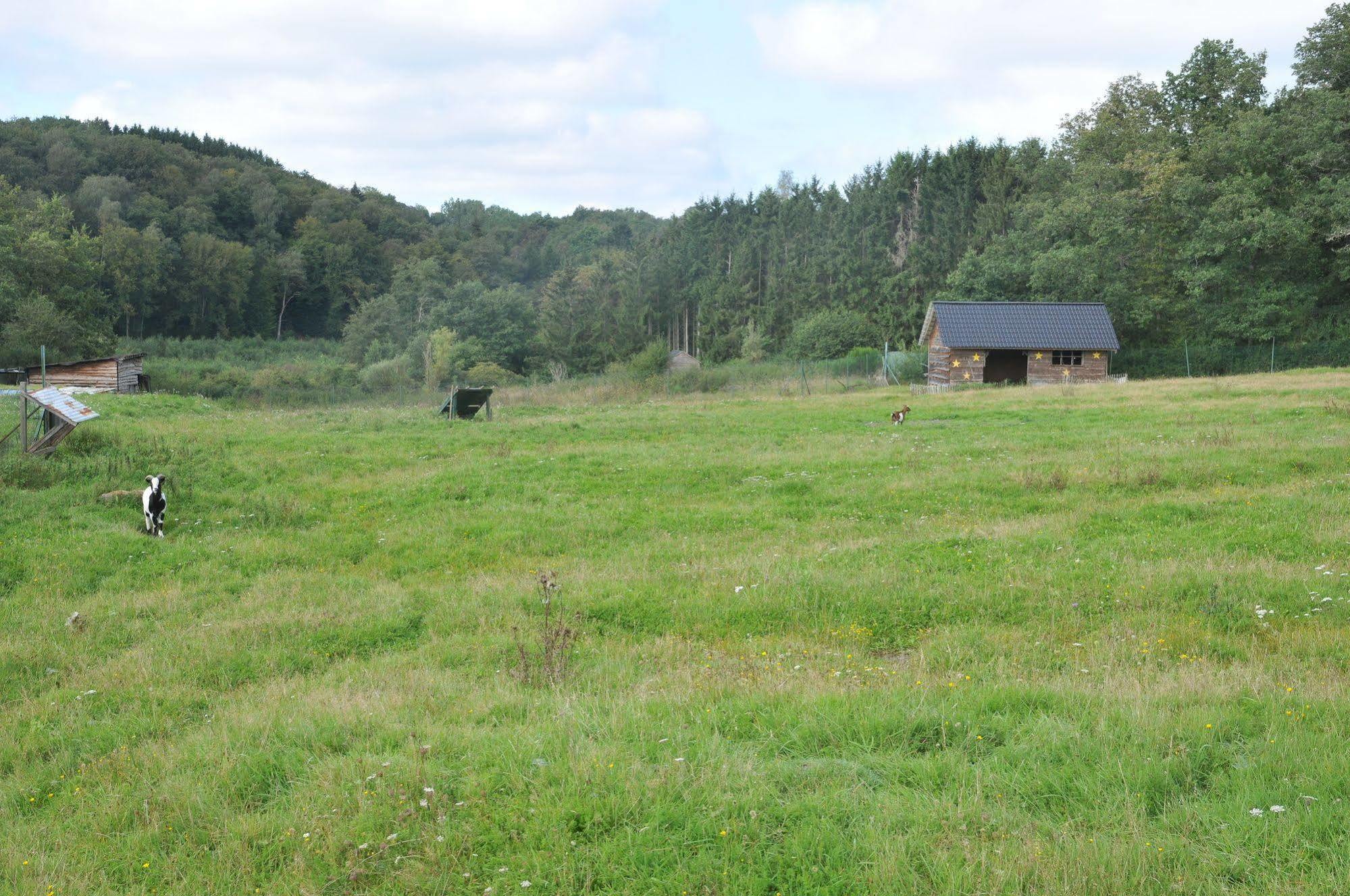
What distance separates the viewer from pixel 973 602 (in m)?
9.27

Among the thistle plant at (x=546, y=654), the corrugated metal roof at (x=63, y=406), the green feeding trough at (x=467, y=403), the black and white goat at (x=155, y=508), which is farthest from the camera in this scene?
the green feeding trough at (x=467, y=403)

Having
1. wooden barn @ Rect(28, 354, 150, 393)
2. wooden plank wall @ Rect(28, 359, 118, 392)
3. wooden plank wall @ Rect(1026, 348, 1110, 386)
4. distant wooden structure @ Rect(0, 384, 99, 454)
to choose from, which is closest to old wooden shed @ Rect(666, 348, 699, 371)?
wooden plank wall @ Rect(1026, 348, 1110, 386)

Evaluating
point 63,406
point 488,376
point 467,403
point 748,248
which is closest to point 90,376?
point 488,376

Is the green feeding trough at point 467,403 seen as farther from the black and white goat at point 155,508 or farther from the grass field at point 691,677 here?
the black and white goat at point 155,508

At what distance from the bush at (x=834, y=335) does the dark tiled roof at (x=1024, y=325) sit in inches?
919

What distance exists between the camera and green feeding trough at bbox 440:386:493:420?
90.2 ft

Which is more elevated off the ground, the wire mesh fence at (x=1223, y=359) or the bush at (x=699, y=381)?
the wire mesh fence at (x=1223, y=359)

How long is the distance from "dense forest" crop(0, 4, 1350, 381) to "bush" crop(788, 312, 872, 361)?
179 mm

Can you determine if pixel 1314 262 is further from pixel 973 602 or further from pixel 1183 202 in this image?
pixel 973 602

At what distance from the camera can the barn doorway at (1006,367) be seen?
50594 millimetres

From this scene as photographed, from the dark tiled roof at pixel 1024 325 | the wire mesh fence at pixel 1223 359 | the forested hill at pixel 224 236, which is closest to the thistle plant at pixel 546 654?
the dark tiled roof at pixel 1024 325

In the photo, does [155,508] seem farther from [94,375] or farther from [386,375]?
[386,375]

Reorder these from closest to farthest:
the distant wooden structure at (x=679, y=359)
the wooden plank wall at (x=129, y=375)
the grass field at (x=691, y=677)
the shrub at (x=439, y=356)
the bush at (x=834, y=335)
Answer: the grass field at (x=691, y=677) → the wooden plank wall at (x=129, y=375) → the shrub at (x=439, y=356) → the bush at (x=834, y=335) → the distant wooden structure at (x=679, y=359)

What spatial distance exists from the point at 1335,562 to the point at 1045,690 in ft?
19.1
